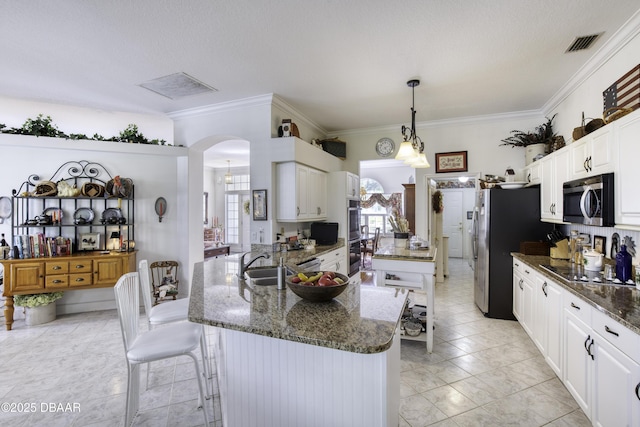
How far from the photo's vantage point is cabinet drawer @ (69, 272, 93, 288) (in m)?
3.85

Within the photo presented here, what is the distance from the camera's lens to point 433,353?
2.95 m

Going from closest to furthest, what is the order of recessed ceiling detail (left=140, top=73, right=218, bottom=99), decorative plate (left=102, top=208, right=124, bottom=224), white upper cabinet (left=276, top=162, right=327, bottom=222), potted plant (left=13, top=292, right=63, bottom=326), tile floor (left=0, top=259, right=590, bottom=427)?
tile floor (left=0, top=259, right=590, bottom=427) < recessed ceiling detail (left=140, top=73, right=218, bottom=99) < potted plant (left=13, top=292, right=63, bottom=326) < white upper cabinet (left=276, top=162, right=327, bottom=222) < decorative plate (left=102, top=208, right=124, bottom=224)

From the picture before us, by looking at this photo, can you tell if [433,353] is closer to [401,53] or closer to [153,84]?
[401,53]

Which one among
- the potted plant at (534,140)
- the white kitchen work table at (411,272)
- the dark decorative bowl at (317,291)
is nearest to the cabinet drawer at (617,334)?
the white kitchen work table at (411,272)

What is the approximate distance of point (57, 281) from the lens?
3.79 metres

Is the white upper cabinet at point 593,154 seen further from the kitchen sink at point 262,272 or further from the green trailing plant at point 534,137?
the kitchen sink at point 262,272

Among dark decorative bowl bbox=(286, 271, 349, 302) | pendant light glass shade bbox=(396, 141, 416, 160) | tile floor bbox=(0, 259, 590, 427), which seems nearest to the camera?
dark decorative bowl bbox=(286, 271, 349, 302)

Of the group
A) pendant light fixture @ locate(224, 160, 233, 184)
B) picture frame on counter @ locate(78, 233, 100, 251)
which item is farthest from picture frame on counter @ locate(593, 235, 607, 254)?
pendant light fixture @ locate(224, 160, 233, 184)

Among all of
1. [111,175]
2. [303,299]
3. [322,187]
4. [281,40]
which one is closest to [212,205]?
[111,175]

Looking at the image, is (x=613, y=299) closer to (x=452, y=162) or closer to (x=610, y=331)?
(x=610, y=331)

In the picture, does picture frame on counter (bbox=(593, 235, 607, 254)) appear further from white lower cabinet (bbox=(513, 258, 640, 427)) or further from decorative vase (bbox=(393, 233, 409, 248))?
decorative vase (bbox=(393, 233, 409, 248))

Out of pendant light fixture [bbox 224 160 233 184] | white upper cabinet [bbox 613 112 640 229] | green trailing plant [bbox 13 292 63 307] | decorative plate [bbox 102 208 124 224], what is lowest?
green trailing plant [bbox 13 292 63 307]

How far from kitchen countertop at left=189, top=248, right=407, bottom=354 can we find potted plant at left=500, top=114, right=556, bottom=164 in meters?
3.68

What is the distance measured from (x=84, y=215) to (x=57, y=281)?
3.12 ft
